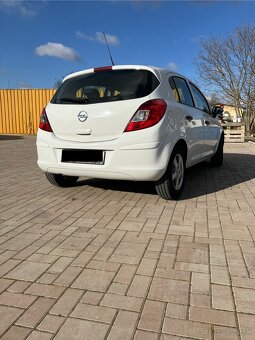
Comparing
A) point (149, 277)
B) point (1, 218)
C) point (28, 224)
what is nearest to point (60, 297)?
point (149, 277)

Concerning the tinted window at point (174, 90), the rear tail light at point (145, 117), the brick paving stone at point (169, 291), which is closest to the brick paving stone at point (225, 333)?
the brick paving stone at point (169, 291)

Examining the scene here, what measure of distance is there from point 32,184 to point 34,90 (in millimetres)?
16792

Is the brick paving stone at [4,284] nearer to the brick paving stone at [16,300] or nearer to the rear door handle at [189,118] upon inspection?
the brick paving stone at [16,300]

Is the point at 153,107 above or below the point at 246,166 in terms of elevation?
above

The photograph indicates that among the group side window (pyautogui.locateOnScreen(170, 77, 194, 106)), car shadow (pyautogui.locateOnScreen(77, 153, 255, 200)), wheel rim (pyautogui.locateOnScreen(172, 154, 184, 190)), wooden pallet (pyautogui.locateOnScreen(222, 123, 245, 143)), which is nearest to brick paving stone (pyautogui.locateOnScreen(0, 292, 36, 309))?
wheel rim (pyautogui.locateOnScreen(172, 154, 184, 190))

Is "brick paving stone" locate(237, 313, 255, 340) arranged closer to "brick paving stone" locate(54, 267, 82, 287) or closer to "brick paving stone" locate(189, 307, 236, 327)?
"brick paving stone" locate(189, 307, 236, 327)

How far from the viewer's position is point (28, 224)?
370 centimetres

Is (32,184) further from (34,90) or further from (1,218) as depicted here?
(34,90)

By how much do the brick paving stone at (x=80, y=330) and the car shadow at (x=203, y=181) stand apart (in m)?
2.96

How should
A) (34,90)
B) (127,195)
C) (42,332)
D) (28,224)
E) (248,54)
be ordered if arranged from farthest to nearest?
(248,54) → (34,90) → (127,195) → (28,224) → (42,332)

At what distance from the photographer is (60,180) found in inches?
210

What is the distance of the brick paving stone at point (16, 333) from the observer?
6.23 ft

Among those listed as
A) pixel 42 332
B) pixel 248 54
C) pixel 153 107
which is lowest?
pixel 42 332

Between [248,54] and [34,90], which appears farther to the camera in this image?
[248,54]
